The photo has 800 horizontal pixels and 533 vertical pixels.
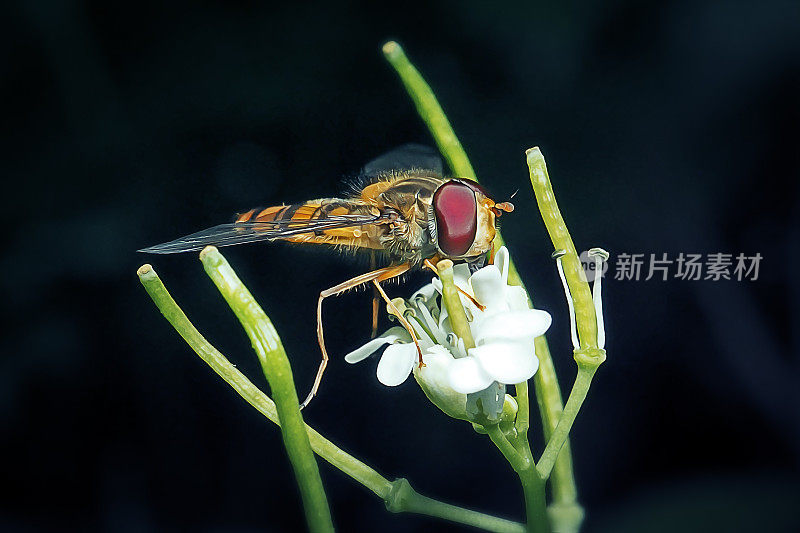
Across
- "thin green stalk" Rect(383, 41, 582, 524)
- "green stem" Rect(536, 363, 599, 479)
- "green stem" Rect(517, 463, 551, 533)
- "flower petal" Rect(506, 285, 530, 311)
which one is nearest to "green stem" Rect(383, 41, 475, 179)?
"thin green stalk" Rect(383, 41, 582, 524)

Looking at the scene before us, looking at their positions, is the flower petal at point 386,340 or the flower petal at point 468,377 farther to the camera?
the flower petal at point 386,340

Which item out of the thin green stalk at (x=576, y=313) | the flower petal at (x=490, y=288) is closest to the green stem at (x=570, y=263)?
the thin green stalk at (x=576, y=313)

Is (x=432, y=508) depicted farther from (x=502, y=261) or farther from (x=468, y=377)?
(x=502, y=261)

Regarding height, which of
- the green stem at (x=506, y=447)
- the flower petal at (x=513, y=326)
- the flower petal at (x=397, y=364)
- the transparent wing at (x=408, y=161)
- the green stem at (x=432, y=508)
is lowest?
the green stem at (x=432, y=508)

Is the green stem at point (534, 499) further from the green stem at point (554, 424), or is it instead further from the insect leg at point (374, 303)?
the insect leg at point (374, 303)

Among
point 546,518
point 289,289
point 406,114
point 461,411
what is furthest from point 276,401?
point 406,114

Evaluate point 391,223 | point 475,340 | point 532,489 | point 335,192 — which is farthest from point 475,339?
point 335,192

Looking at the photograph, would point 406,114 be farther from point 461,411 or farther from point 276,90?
point 461,411
